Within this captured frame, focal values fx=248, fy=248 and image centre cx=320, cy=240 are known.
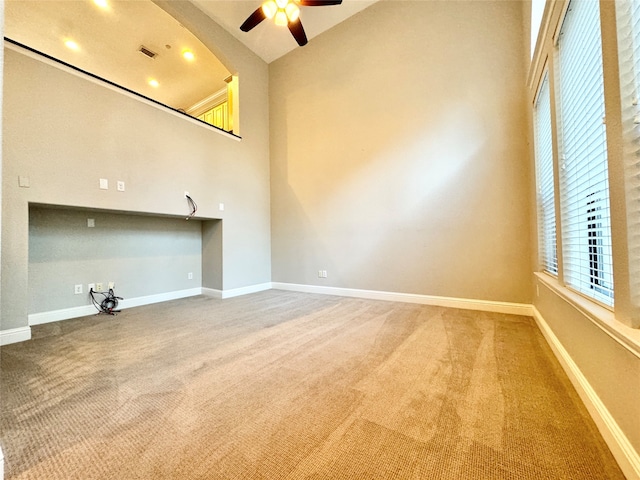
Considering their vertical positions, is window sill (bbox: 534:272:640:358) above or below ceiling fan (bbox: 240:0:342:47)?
below

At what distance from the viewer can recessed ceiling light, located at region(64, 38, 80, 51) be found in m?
4.25

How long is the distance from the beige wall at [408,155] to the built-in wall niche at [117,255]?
1.31 m

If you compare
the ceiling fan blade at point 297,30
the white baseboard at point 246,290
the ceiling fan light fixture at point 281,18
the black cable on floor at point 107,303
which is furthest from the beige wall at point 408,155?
the black cable on floor at point 107,303

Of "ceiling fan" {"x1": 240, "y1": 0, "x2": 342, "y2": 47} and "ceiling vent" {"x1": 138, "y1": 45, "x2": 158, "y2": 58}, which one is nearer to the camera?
"ceiling fan" {"x1": 240, "y1": 0, "x2": 342, "y2": 47}

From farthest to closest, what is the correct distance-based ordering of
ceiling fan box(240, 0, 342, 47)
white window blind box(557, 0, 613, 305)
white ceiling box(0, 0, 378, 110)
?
white ceiling box(0, 0, 378, 110)
ceiling fan box(240, 0, 342, 47)
white window blind box(557, 0, 613, 305)

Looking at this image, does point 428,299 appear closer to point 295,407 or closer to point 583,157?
point 583,157

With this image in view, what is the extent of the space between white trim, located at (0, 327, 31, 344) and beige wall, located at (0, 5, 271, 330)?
0.05m

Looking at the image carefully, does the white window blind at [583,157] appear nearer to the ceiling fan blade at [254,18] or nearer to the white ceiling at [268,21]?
the ceiling fan blade at [254,18]

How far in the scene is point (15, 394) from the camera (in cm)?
142

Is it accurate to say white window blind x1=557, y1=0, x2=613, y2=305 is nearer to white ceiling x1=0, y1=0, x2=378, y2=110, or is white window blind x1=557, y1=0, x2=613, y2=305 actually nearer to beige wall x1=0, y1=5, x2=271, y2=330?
white ceiling x1=0, y1=0, x2=378, y2=110

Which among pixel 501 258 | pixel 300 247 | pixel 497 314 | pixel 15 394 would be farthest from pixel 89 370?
pixel 501 258

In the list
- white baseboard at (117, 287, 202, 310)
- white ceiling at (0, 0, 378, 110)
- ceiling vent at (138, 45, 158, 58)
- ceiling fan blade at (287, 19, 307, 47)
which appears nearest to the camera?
ceiling fan blade at (287, 19, 307, 47)

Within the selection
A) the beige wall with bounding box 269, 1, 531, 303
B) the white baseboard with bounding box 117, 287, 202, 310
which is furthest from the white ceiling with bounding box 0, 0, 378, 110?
the white baseboard with bounding box 117, 287, 202, 310

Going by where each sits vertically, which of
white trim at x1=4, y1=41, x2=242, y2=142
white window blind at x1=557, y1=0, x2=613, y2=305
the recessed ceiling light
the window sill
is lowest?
the window sill
